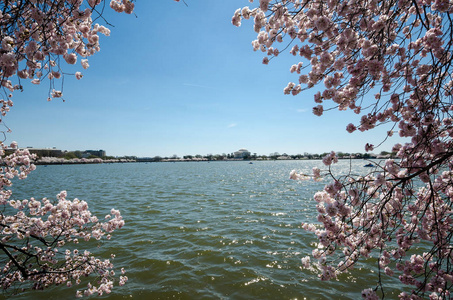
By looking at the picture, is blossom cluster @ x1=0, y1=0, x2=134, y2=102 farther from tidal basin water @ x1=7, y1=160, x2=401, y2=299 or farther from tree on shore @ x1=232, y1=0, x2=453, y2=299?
tidal basin water @ x1=7, y1=160, x2=401, y2=299

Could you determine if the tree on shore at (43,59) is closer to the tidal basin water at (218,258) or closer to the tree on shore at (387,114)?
the tidal basin water at (218,258)

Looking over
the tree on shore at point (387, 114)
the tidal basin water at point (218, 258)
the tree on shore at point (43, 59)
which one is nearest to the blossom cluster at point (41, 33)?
the tree on shore at point (43, 59)

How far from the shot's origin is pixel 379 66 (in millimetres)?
3635

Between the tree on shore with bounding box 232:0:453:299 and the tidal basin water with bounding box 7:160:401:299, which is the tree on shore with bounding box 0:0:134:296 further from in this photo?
the tree on shore with bounding box 232:0:453:299

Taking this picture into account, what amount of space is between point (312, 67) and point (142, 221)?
11.8 m

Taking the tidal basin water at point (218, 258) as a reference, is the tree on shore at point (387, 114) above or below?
above

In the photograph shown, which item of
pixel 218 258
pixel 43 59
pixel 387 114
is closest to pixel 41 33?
pixel 43 59

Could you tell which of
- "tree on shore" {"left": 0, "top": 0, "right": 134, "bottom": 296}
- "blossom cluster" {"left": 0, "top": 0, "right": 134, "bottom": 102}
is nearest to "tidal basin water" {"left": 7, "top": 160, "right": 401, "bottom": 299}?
"tree on shore" {"left": 0, "top": 0, "right": 134, "bottom": 296}

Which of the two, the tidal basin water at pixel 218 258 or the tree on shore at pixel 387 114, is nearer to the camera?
the tree on shore at pixel 387 114

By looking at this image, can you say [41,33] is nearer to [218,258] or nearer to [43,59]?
[43,59]

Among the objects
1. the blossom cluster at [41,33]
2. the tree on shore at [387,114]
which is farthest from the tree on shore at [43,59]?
the tree on shore at [387,114]

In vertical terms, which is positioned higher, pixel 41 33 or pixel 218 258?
pixel 41 33

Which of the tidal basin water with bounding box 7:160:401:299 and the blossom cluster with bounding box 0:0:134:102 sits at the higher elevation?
the blossom cluster with bounding box 0:0:134:102

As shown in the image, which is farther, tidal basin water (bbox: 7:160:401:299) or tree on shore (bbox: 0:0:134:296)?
tidal basin water (bbox: 7:160:401:299)
